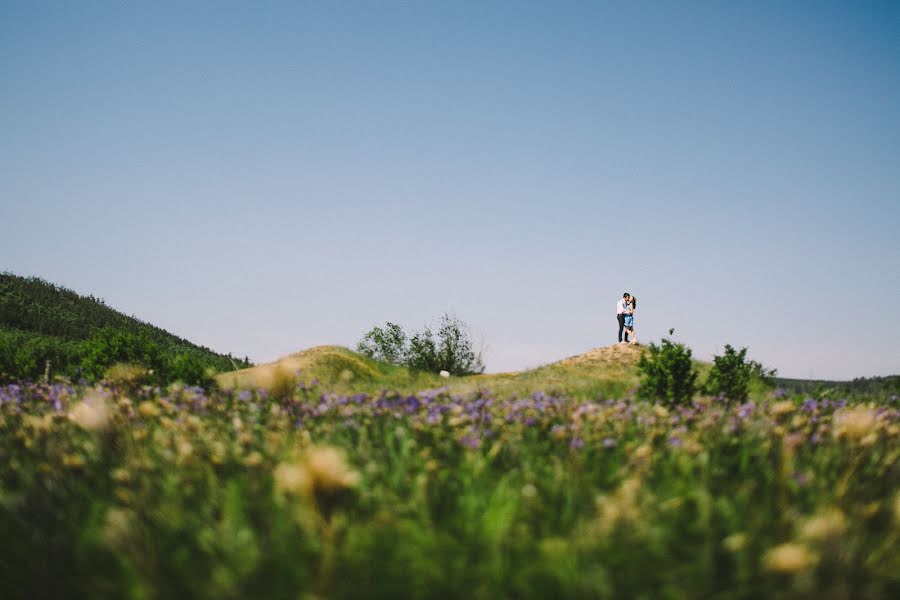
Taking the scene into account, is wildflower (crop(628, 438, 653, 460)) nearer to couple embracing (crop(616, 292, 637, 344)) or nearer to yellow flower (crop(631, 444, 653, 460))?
yellow flower (crop(631, 444, 653, 460))

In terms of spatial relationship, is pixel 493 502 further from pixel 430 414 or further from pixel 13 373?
pixel 13 373

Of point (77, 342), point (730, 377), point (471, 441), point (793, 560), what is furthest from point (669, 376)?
point (77, 342)

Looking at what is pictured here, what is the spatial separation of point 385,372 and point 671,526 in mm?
12505

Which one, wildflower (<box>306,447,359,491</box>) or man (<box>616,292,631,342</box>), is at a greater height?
man (<box>616,292,631,342</box>)

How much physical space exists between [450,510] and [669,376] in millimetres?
5495

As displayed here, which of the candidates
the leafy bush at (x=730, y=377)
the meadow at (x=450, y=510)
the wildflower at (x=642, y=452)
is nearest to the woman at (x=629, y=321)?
the leafy bush at (x=730, y=377)

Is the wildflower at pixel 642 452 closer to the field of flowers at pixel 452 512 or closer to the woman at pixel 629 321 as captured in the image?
the field of flowers at pixel 452 512

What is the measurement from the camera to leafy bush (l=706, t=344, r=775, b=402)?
8.04 metres

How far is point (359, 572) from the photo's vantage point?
2.14 metres

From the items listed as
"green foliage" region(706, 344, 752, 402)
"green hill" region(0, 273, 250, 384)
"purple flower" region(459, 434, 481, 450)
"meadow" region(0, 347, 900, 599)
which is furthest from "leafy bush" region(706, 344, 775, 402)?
"green hill" region(0, 273, 250, 384)

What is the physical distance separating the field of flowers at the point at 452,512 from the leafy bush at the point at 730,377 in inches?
146

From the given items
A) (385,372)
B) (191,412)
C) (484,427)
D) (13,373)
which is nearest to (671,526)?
(484,427)

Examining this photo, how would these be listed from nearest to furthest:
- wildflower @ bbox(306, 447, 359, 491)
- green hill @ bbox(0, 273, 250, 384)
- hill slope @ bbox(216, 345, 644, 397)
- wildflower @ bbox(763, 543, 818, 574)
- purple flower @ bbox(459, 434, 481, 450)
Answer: wildflower @ bbox(763, 543, 818, 574) < wildflower @ bbox(306, 447, 359, 491) < purple flower @ bbox(459, 434, 481, 450) < green hill @ bbox(0, 273, 250, 384) < hill slope @ bbox(216, 345, 644, 397)

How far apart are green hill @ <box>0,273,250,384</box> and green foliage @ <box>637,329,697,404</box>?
4927mm
